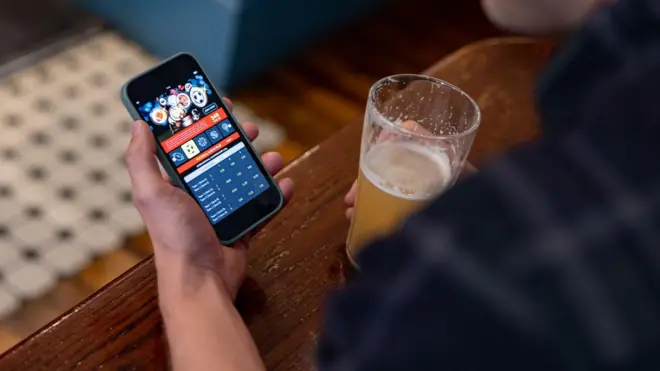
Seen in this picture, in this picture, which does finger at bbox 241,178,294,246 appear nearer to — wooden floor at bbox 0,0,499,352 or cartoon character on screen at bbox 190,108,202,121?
cartoon character on screen at bbox 190,108,202,121

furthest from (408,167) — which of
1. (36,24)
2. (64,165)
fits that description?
(36,24)

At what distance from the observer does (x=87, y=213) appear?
4.26 feet

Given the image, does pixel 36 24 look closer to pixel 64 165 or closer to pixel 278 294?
pixel 64 165

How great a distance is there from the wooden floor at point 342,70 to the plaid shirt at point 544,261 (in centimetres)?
104

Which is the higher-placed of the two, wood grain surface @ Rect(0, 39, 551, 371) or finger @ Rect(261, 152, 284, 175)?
finger @ Rect(261, 152, 284, 175)

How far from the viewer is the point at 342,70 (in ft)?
5.72

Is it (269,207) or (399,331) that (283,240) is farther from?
(399,331)

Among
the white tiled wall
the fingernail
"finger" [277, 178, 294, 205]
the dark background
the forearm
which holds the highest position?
the fingernail

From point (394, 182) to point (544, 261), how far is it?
1.27ft

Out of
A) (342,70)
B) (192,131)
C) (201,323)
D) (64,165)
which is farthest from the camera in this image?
(342,70)

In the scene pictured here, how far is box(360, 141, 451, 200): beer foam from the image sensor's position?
24.4 inches

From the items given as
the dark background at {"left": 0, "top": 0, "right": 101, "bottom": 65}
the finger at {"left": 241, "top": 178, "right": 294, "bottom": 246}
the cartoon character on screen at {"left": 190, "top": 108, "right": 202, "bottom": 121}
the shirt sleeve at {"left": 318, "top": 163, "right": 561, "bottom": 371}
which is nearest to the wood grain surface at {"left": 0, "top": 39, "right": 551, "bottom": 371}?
the finger at {"left": 241, "top": 178, "right": 294, "bottom": 246}

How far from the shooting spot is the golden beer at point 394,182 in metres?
0.61

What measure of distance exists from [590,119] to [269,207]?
0.45 m
